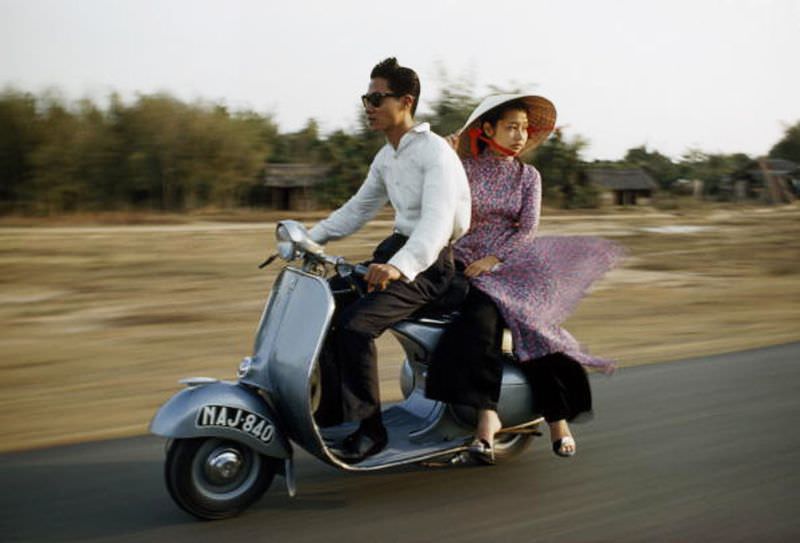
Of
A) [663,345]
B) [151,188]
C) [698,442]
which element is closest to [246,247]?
[663,345]

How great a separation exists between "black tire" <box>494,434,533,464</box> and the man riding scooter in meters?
0.78

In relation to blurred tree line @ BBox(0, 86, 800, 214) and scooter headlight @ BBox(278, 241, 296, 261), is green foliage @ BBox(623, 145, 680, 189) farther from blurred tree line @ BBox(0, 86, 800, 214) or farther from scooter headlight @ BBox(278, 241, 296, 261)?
scooter headlight @ BBox(278, 241, 296, 261)

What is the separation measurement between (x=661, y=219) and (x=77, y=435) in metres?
23.0

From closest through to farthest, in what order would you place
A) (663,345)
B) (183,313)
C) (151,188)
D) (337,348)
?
(337,348), (663,345), (183,313), (151,188)

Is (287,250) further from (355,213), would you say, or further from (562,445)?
(562,445)

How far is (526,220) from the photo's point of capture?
4.63 m

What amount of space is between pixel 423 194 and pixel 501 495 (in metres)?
1.37

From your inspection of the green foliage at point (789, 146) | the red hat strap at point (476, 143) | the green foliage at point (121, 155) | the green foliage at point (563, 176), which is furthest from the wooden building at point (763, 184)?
the red hat strap at point (476, 143)

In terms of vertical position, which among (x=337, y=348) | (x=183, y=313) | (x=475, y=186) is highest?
(x=475, y=186)

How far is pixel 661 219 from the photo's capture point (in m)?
26.5

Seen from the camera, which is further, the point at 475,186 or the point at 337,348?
the point at 475,186

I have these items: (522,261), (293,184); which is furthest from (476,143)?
(293,184)

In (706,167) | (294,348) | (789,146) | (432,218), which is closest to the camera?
(294,348)

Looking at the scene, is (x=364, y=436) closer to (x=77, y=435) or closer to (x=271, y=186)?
(x=77, y=435)
